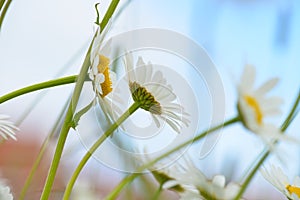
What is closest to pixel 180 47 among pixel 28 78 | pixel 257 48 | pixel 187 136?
pixel 187 136

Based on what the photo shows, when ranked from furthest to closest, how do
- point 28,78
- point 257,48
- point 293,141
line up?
point 257,48
point 28,78
point 293,141

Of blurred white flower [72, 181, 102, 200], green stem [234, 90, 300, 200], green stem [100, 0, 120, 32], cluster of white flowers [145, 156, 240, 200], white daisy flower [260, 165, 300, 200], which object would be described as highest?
green stem [100, 0, 120, 32]

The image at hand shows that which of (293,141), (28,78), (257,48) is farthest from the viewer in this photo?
(257,48)

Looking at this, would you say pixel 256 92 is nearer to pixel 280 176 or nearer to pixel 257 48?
pixel 280 176

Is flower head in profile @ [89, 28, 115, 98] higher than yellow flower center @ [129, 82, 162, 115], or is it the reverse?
flower head in profile @ [89, 28, 115, 98]
